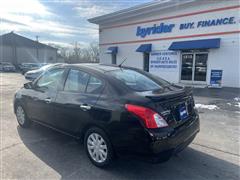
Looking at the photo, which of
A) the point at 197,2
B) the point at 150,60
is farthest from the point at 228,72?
the point at 150,60

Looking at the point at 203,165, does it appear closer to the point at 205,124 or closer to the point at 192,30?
the point at 205,124

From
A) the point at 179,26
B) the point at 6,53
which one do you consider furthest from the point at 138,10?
the point at 6,53

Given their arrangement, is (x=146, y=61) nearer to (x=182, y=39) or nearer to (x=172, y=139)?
(x=182, y=39)

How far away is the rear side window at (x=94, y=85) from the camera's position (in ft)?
11.2

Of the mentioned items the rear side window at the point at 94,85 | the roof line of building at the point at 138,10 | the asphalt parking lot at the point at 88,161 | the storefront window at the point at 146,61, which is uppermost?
the roof line of building at the point at 138,10

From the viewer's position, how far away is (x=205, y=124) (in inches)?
220

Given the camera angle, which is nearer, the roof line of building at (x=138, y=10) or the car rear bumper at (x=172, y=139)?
the car rear bumper at (x=172, y=139)

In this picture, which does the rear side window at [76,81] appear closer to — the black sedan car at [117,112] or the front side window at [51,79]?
the black sedan car at [117,112]

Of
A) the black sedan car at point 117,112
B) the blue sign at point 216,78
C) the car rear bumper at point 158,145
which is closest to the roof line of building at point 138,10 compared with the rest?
the blue sign at point 216,78

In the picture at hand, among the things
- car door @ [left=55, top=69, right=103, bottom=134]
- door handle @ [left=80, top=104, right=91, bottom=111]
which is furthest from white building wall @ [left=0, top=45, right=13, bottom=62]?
door handle @ [left=80, top=104, right=91, bottom=111]

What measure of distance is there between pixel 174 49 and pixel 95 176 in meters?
12.3

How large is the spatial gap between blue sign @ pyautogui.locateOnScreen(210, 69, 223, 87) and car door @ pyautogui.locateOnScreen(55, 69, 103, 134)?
1064 cm

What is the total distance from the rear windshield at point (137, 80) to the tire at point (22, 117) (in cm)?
263

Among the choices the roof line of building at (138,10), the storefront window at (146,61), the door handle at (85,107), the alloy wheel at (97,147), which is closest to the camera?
the alloy wheel at (97,147)
